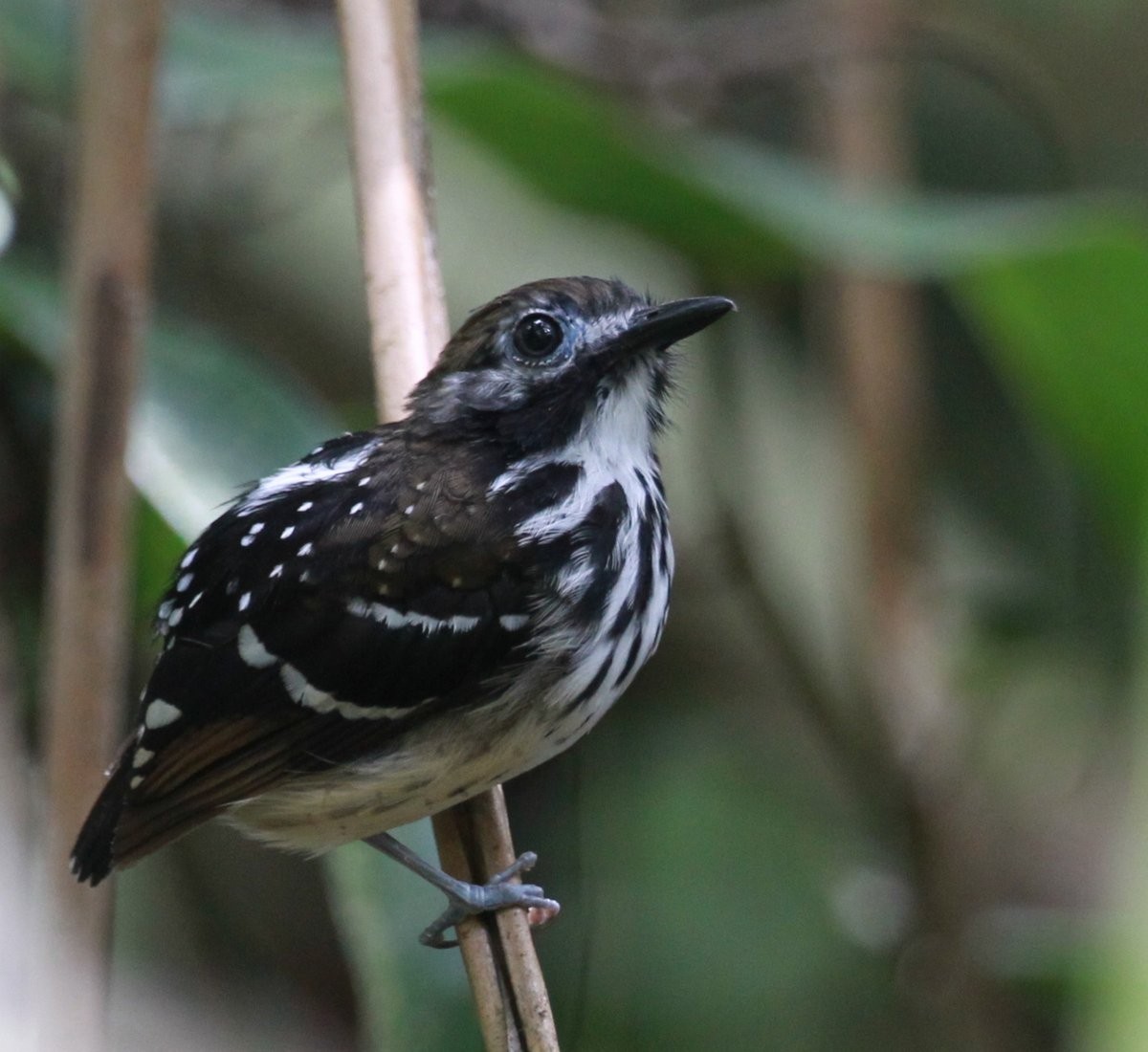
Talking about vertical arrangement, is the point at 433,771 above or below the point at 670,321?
below

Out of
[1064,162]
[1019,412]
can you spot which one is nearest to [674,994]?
[1019,412]

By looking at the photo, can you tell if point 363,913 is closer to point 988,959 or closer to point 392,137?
point 392,137

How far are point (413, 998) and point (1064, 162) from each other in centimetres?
272

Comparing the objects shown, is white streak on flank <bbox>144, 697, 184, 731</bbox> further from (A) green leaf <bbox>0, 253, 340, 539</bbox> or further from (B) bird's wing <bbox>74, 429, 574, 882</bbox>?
(A) green leaf <bbox>0, 253, 340, 539</bbox>

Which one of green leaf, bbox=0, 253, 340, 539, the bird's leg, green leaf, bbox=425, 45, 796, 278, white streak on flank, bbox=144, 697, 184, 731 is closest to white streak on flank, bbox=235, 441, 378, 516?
green leaf, bbox=0, 253, 340, 539

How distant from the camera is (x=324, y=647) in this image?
1964mm

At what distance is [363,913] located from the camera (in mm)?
2107

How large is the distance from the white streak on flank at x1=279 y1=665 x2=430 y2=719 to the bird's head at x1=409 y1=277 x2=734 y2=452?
14.0 inches

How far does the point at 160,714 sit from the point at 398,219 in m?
0.66

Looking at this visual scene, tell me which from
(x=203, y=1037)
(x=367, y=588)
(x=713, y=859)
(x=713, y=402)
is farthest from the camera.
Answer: (x=713, y=402)

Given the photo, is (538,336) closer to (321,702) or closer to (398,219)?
(398,219)

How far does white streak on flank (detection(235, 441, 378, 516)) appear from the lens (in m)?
2.09

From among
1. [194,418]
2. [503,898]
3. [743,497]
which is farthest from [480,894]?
[743,497]

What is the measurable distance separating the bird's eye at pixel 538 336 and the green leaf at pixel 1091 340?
79 centimetres
